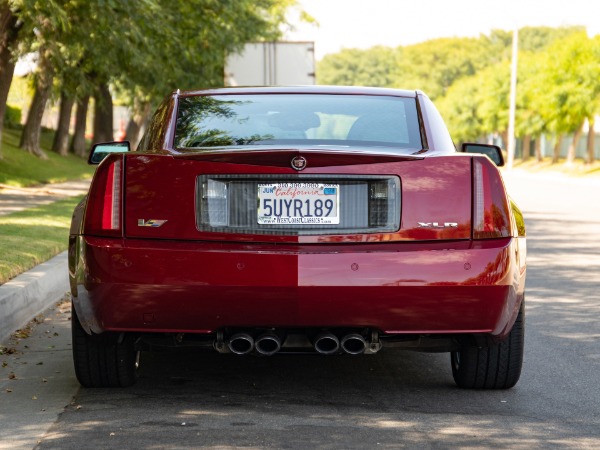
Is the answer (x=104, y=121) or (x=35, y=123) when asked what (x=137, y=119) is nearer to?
(x=104, y=121)

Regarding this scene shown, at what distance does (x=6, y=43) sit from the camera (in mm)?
25922

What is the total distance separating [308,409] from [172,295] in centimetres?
86

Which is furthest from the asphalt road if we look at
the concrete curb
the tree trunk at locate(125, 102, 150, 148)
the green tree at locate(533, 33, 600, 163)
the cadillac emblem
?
the green tree at locate(533, 33, 600, 163)

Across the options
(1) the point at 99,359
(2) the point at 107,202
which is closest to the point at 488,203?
(2) the point at 107,202

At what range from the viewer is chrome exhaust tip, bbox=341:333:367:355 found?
18.3 ft

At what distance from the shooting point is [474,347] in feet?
19.7

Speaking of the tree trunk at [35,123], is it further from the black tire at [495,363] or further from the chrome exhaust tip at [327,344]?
the chrome exhaust tip at [327,344]

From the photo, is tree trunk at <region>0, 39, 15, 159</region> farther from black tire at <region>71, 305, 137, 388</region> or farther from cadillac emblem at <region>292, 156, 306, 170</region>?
cadillac emblem at <region>292, 156, 306, 170</region>

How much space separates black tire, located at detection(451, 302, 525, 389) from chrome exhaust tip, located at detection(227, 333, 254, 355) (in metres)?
1.10

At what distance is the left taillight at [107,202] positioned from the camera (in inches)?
219

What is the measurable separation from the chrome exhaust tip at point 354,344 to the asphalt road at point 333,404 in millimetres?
284

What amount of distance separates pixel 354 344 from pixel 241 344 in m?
0.52

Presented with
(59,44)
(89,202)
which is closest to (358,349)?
(89,202)

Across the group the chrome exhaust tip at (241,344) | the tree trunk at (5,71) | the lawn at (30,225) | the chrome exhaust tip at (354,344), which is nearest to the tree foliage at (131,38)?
the tree trunk at (5,71)
